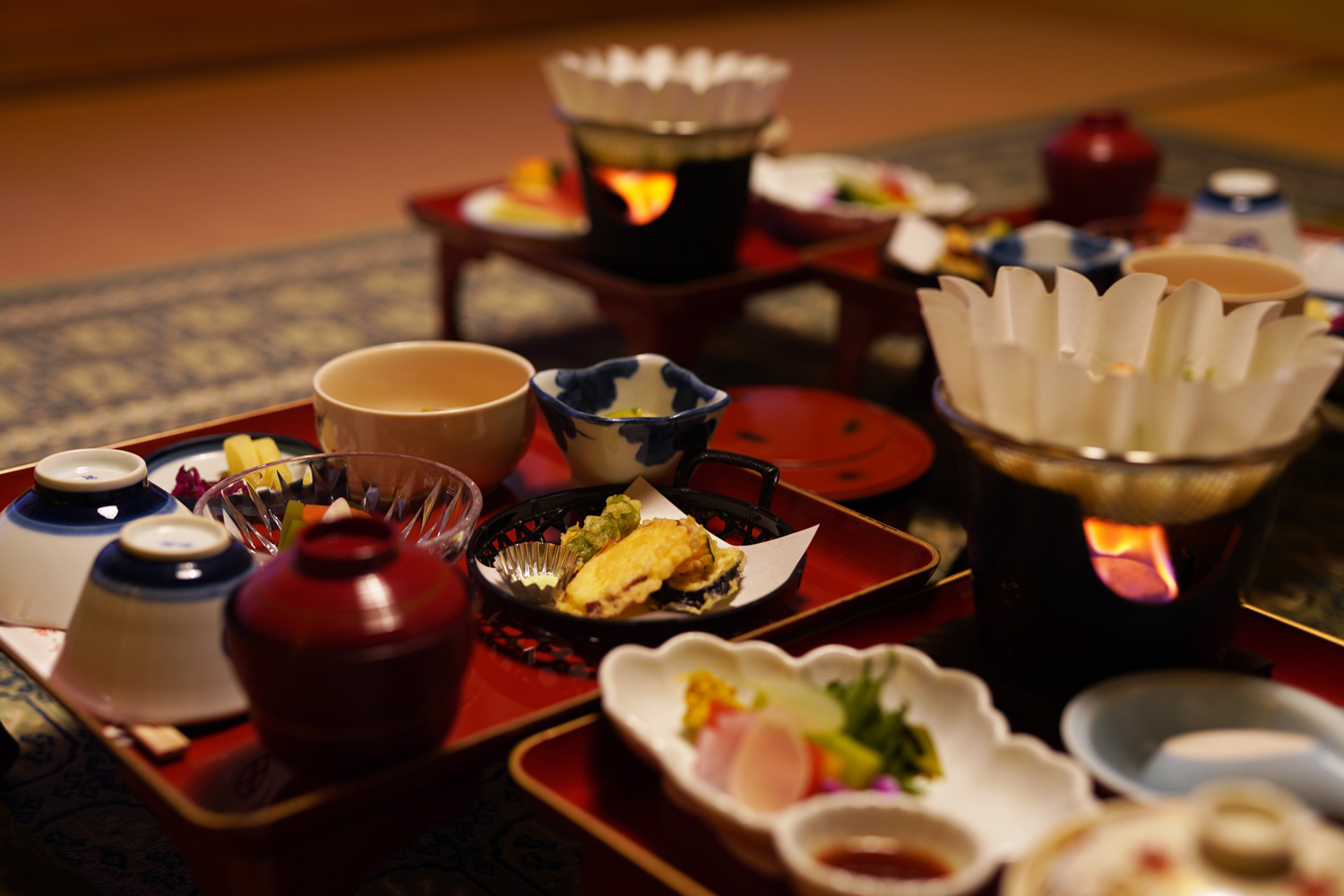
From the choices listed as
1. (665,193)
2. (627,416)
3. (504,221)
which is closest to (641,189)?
(665,193)

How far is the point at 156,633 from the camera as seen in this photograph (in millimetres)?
900

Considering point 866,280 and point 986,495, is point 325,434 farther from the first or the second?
point 866,280

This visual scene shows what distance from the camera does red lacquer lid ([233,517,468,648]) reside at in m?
0.82

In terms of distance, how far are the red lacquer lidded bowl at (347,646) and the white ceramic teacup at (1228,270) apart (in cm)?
106

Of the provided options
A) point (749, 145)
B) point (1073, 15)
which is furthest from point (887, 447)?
point (1073, 15)

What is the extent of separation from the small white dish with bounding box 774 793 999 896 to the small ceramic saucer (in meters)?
0.76

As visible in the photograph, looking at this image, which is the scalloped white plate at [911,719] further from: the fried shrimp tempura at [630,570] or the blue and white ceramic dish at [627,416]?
the blue and white ceramic dish at [627,416]

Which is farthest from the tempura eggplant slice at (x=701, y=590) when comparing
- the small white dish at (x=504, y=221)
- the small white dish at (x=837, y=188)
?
the small white dish at (x=837, y=188)

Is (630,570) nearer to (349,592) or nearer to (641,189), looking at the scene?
(349,592)

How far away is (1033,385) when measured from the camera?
923mm

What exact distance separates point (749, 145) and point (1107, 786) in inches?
54.9

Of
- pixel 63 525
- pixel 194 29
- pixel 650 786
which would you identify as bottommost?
pixel 194 29

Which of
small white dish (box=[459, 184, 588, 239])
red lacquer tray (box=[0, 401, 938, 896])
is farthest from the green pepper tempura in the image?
small white dish (box=[459, 184, 588, 239])

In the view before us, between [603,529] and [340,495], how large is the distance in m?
0.27
